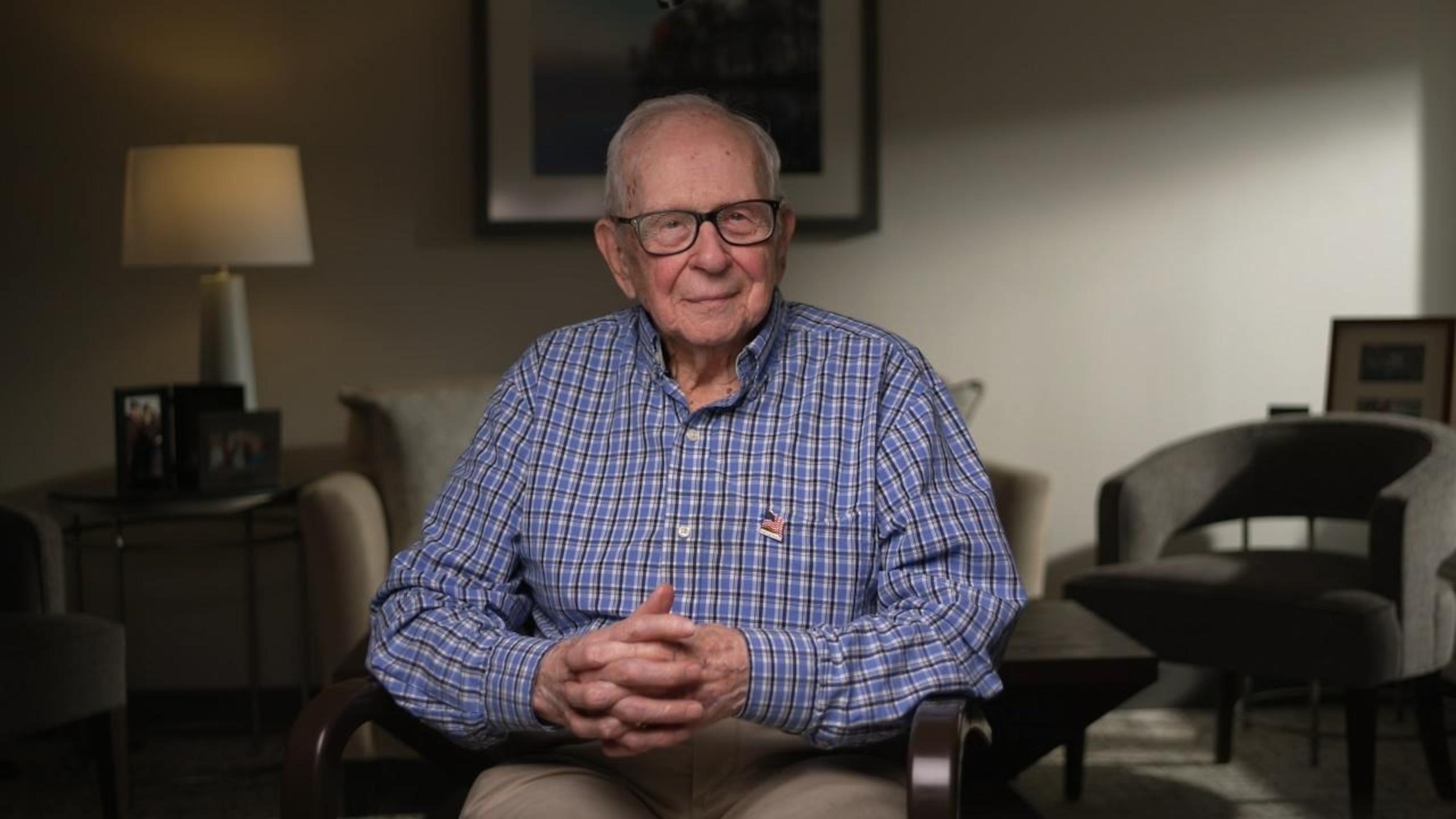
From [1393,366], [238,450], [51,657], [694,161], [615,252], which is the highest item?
[694,161]

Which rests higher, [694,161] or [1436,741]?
[694,161]

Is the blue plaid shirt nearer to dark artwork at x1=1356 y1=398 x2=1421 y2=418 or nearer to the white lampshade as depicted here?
the white lampshade

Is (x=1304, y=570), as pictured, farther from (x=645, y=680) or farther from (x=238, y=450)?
(x=238, y=450)

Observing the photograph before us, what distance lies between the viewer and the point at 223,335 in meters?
3.88

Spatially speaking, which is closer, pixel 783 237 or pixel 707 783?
pixel 707 783

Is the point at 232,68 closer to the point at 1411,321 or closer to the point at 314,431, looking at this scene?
the point at 314,431

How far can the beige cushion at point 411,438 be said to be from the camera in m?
3.65

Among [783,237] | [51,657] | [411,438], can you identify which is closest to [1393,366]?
[411,438]

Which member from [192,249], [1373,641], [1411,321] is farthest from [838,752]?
[1411,321]

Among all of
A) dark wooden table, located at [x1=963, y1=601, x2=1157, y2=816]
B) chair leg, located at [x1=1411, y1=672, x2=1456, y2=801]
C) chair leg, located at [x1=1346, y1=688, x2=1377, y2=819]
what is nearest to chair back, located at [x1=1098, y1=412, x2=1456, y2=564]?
chair leg, located at [x1=1411, y1=672, x2=1456, y2=801]

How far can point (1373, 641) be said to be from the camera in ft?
10.5

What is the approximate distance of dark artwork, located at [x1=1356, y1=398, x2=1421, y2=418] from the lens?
402 cm

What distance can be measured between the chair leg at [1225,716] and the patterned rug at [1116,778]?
3 cm

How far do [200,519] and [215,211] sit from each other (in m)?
0.90
